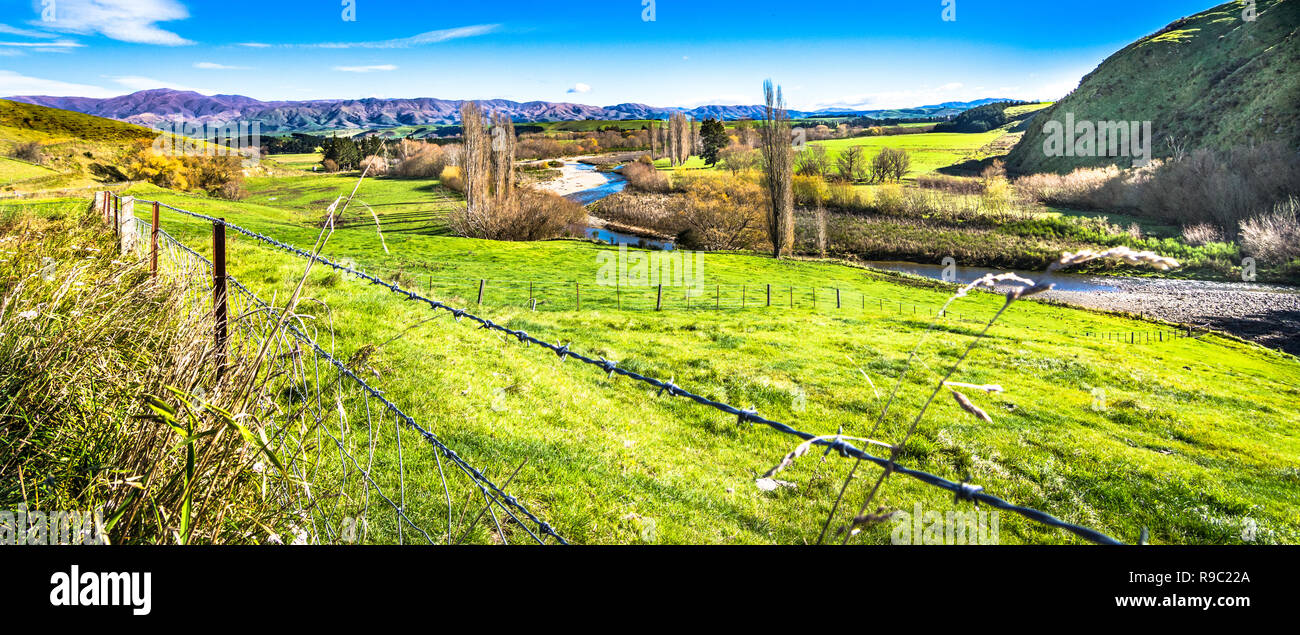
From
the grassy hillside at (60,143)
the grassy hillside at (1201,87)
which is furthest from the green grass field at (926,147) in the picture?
the grassy hillside at (60,143)

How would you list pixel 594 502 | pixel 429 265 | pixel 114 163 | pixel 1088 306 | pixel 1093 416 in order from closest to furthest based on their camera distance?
pixel 594 502 < pixel 1093 416 < pixel 429 265 < pixel 1088 306 < pixel 114 163

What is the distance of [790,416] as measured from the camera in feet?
32.9

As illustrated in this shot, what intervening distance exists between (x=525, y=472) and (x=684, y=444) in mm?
2852

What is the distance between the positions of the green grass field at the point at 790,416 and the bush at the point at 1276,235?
24.9 m

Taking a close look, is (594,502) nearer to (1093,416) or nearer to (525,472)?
(525,472)

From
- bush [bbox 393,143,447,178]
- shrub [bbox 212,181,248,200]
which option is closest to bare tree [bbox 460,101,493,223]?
shrub [bbox 212,181,248,200]

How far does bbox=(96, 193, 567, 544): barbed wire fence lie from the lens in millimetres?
2420

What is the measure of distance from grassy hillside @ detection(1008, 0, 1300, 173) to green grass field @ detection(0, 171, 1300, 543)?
2154 inches

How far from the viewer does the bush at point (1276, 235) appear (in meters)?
37.4

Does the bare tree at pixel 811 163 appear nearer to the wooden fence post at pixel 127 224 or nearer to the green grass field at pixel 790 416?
the green grass field at pixel 790 416

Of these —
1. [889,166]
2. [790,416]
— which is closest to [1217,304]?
[790,416]
